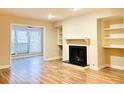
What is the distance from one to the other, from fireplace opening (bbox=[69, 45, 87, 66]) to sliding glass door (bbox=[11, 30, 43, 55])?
4634 mm

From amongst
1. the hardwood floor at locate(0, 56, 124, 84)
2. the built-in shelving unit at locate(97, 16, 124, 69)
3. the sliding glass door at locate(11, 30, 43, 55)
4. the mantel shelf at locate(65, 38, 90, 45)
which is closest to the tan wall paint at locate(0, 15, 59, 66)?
the hardwood floor at locate(0, 56, 124, 84)

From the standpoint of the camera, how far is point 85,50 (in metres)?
5.65

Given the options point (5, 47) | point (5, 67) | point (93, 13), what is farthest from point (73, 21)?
point (5, 67)

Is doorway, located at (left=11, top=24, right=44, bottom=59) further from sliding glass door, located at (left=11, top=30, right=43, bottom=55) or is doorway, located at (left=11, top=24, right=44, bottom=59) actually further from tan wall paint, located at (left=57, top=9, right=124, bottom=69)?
tan wall paint, located at (left=57, top=9, right=124, bottom=69)

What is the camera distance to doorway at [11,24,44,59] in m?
9.21

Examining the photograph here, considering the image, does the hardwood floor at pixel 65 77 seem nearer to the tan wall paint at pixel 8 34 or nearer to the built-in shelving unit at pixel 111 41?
the built-in shelving unit at pixel 111 41

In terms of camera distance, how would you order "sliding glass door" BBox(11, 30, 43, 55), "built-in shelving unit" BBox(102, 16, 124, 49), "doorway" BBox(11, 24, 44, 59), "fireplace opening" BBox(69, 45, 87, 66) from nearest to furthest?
"built-in shelving unit" BBox(102, 16, 124, 49)
"fireplace opening" BBox(69, 45, 87, 66)
"doorway" BBox(11, 24, 44, 59)
"sliding glass door" BBox(11, 30, 43, 55)

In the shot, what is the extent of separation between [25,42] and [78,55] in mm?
5311

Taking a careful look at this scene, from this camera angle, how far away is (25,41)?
1002cm

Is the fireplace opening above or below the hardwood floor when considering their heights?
above

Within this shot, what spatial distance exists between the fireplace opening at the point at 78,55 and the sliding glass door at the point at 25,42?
4.63 m

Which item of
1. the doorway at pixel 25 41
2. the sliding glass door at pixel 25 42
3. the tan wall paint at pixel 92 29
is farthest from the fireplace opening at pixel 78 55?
the sliding glass door at pixel 25 42

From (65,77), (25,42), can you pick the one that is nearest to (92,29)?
(65,77)
